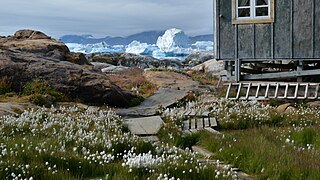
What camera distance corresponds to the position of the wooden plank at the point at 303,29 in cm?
1664

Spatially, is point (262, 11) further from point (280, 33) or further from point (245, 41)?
point (245, 41)

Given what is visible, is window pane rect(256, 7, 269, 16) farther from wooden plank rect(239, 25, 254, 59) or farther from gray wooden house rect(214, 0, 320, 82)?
wooden plank rect(239, 25, 254, 59)

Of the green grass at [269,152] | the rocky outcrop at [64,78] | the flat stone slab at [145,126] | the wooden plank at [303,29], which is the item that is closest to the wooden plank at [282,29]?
the wooden plank at [303,29]

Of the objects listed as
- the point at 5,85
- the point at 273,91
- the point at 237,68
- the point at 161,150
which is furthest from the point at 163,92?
the point at 161,150

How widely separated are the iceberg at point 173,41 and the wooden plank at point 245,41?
307ft

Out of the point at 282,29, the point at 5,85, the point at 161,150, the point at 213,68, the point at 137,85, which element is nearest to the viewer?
the point at 161,150

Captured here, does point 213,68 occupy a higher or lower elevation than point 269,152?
lower

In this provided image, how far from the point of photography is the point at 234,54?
59.0 ft

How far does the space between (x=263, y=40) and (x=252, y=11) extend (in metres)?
1.20

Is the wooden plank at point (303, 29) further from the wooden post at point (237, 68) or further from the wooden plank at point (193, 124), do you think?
the wooden plank at point (193, 124)

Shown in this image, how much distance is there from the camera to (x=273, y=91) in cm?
1750

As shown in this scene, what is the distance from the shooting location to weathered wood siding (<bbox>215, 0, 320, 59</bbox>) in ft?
54.6

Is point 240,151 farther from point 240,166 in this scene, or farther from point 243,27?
point 243,27

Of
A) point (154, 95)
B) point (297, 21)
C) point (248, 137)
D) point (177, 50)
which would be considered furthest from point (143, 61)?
point (177, 50)
